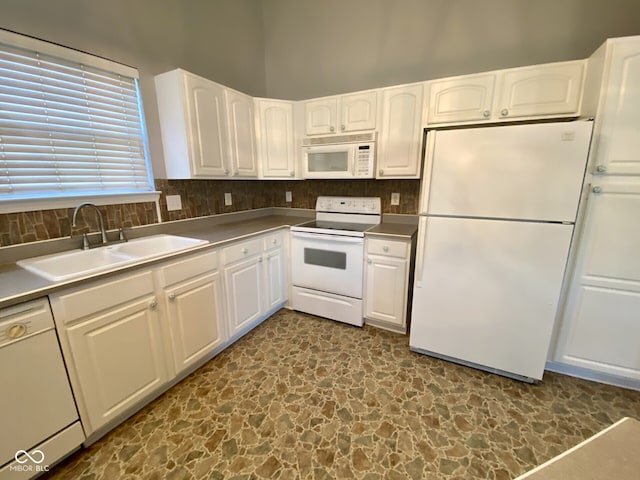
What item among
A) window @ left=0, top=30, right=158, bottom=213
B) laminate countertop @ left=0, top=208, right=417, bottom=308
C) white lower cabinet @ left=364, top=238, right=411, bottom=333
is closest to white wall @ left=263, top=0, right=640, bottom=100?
laminate countertop @ left=0, top=208, right=417, bottom=308

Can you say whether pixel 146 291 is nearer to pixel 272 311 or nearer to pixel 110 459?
pixel 110 459

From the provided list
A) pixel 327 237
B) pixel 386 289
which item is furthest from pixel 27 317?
pixel 386 289

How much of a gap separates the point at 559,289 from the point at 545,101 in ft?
4.16

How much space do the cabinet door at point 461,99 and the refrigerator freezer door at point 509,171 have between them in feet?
1.49

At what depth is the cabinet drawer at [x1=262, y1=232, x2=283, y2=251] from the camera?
2.50m

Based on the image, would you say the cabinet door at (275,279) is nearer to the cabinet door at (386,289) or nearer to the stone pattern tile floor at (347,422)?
the stone pattern tile floor at (347,422)

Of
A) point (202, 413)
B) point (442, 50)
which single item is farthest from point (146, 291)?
point (442, 50)

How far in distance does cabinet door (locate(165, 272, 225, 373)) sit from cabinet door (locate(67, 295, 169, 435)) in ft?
0.35

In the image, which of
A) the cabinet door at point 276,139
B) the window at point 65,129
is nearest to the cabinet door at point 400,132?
the cabinet door at point 276,139

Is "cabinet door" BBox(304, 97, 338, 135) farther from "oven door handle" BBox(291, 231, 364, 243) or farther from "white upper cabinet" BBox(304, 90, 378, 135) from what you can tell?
"oven door handle" BBox(291, 231, 364, 243)

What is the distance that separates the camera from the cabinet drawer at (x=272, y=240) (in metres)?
2.50

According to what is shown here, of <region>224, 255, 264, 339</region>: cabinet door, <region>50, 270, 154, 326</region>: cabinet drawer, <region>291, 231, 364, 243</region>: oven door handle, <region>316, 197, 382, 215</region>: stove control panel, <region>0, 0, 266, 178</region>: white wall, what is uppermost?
<region>0, 0, 266, 178</region>: white wall

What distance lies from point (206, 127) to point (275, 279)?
→ 4.85 ft

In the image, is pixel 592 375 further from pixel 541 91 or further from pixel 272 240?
pixel 272 240
